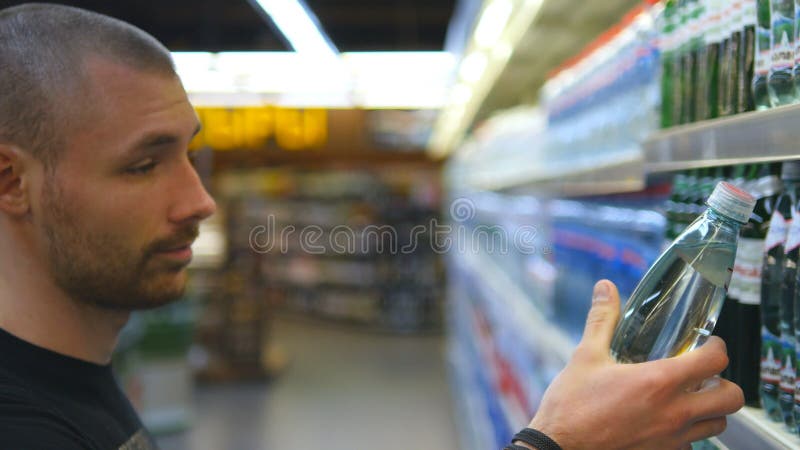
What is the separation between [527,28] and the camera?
113 inches

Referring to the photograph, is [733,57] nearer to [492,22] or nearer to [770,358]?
[770,358]

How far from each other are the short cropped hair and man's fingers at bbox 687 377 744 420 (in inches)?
36.5

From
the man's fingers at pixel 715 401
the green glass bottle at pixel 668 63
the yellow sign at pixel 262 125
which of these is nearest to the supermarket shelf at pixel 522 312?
the green glass bottle at pixel 668 63

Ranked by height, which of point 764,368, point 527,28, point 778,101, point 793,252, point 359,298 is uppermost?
point 527,28

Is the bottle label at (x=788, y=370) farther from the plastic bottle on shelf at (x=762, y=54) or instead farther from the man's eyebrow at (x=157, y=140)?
the man's eyebrow at (x=157, y=140)

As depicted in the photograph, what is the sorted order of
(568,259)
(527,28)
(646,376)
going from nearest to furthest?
(646,376) < (568,259) < (527,28)

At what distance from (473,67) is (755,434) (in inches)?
126

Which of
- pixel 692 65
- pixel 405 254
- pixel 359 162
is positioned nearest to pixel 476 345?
pixel 692 65

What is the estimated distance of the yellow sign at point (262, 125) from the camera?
9852 mm

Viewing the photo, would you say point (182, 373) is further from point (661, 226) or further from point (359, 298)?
point (359, 298)

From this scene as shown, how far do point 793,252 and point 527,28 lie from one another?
2.10 metres

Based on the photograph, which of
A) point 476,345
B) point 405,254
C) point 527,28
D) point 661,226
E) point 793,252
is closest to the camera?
point 793,252

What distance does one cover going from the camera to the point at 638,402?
761mm

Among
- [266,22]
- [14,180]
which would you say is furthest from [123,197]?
[266,22]
